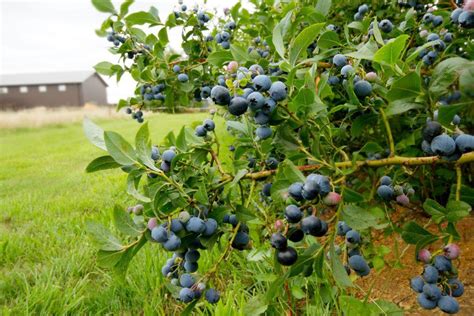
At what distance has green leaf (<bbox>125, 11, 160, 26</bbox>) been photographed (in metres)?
1.43

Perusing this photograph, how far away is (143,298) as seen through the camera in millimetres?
1599

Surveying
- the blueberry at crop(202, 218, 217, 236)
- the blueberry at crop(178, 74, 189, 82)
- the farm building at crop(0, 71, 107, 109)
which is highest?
the blueberry at crop(178, 74, 189, 82)

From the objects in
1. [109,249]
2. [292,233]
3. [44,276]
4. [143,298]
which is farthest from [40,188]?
[292,233]

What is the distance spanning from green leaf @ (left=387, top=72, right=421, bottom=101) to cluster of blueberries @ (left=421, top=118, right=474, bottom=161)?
0.06m

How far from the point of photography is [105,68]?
1.62 metres

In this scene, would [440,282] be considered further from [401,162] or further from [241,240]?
[241,240]

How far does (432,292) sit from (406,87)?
43cm

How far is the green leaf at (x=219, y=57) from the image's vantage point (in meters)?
1.07

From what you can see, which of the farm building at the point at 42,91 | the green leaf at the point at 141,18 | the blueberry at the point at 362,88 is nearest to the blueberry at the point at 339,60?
the blueberry at the point at 362,88

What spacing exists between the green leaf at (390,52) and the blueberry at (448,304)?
49 cm

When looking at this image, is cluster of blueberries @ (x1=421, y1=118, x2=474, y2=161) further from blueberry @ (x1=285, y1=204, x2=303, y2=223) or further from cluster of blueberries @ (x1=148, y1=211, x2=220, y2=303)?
cluster of blueberries @ (x1=148, y1=211, x2=220, y2=303)

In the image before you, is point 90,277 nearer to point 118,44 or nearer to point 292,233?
point 118,44

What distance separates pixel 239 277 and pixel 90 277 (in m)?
0.77

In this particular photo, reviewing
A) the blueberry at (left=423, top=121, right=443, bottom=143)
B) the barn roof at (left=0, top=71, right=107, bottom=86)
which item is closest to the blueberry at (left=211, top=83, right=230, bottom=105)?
the blueberry at (left=423, top=121, right=443, bottom=143)
